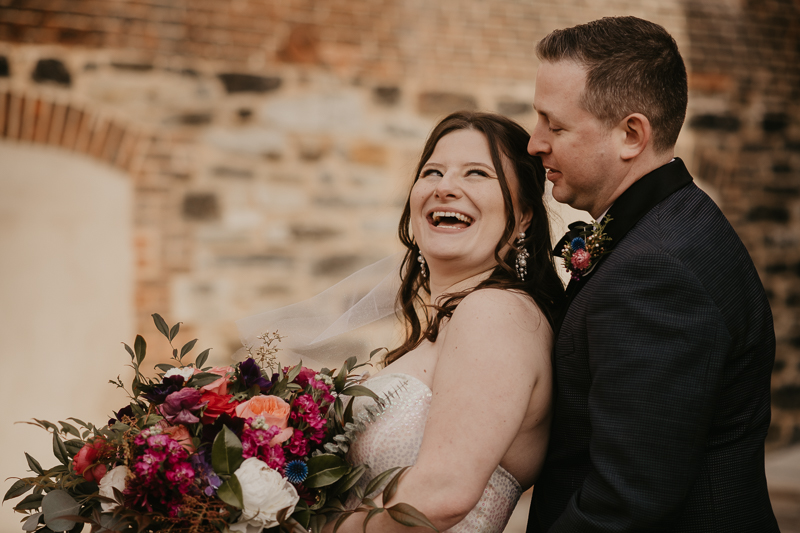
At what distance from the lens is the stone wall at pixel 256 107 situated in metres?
4.52

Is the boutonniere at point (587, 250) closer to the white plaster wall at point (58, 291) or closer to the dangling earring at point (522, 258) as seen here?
the dangling earring at point (522, 258)

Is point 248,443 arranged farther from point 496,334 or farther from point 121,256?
point 121,256

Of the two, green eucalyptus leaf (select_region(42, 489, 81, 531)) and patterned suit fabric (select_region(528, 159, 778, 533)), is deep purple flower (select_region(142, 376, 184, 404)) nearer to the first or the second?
green eucalyptus leaf (select_region(42, 489, 81, 531))

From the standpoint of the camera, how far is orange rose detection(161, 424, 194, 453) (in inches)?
67.1

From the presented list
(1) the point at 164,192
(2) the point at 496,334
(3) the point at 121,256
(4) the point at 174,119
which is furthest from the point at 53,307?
(2) the point at 496,334

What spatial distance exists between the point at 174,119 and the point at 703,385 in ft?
13.4

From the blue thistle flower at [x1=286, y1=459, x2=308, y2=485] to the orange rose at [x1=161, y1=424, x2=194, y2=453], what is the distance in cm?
25

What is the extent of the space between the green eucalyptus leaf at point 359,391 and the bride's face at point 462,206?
0.59 meters

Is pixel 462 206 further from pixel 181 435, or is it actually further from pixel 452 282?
pixel 181 435

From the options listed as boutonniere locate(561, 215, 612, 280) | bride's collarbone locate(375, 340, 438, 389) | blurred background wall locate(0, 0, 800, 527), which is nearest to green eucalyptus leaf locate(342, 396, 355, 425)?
bride's collarbone locate(375, 340, 438, 389)

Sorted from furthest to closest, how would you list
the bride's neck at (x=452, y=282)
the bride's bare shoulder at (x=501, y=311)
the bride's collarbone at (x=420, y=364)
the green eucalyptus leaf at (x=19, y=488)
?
the bride's neck at (x=452, y=282)
the bride's collarbone at (x=420, y=364)
the bride's bare shoulder at (x=501, y=311)
the green eucalyptus leaf at (x=19, y=488)

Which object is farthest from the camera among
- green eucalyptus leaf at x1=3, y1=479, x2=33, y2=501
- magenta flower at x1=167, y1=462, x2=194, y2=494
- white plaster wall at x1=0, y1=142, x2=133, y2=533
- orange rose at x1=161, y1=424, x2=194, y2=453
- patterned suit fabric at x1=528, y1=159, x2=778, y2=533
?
white plaster wall at x1=0, y1=142, x2=133, y2=533

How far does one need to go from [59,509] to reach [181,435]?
379 millimetres

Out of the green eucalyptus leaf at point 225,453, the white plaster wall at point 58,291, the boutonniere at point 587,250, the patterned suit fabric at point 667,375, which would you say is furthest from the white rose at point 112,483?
the white plaster wall at point 58,291
